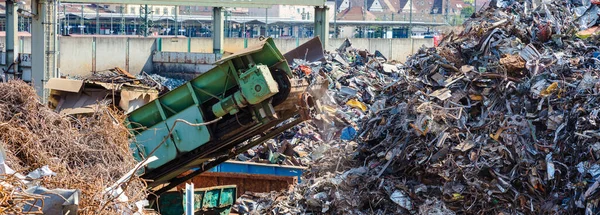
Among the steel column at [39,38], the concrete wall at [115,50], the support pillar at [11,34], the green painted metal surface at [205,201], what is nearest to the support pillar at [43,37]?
the steel column at [39,38]

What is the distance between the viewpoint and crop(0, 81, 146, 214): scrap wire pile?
17.0ft

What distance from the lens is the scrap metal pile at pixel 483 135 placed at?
7.89 m

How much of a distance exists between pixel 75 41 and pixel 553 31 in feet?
63.5

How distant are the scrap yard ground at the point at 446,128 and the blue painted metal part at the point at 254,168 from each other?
0.29 meters

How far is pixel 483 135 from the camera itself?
8391 mm

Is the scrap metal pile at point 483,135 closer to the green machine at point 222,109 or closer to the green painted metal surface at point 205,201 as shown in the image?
the green painted metal surface at point 205,201

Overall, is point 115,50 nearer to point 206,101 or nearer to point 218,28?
point 218,28

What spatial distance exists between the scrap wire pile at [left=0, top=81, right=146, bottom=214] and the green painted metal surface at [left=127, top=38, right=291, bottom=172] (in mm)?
2023

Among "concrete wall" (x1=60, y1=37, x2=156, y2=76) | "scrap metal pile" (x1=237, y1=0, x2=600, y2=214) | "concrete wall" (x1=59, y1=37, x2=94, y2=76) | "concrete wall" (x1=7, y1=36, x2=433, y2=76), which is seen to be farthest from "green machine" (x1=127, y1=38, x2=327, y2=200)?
"concrete wall" (x1=59, y1=37, x2=94, y2=76)

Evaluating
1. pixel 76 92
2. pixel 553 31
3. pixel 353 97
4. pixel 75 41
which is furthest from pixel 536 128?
pixel 75 41

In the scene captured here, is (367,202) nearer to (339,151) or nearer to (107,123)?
(339,151)

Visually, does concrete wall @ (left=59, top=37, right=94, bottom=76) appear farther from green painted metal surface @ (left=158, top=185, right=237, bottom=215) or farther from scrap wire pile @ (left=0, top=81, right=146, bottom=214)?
scrap wire pile @ (left=0, top=81, right=146, bottom=214)

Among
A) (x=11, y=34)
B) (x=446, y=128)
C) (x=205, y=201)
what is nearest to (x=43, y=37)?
(x=11, y=34)

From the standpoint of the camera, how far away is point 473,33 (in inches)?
392
